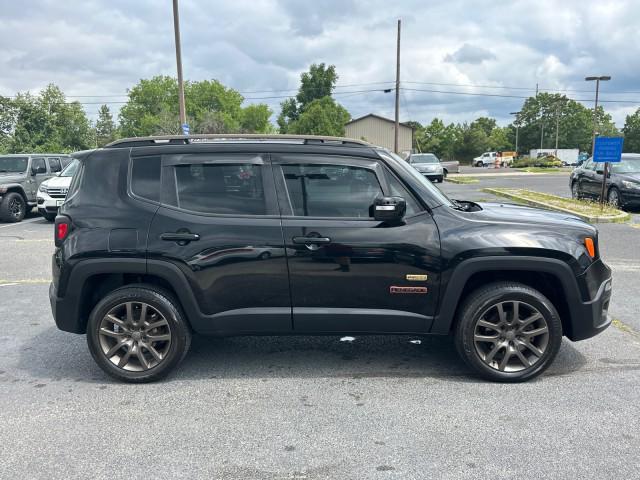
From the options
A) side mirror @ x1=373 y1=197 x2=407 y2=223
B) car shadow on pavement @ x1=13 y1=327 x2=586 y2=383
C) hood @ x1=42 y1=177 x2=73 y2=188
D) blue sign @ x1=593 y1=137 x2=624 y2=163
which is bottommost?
car shadow on pavement @ x1=13 y1=327 x2=586 y2=383

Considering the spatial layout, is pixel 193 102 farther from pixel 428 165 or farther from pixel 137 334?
pixel 137 334

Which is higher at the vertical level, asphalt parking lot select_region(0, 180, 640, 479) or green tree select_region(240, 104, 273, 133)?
green tree select_region(240, 104, 273, 133)

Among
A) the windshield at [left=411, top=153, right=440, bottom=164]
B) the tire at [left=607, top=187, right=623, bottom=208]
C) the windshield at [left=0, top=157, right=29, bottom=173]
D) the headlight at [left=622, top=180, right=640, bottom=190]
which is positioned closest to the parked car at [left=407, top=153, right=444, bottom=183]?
the windshield at [left=411, top=153, right=440, bottom=164]

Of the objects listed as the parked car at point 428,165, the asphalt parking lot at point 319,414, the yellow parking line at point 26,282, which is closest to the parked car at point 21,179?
the yellow parking line at point 26,282

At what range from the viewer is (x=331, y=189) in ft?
12.4

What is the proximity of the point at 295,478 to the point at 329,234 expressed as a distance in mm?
1635

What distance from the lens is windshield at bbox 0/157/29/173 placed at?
14367 mm

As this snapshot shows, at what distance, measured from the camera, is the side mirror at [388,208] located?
3557 millimetres

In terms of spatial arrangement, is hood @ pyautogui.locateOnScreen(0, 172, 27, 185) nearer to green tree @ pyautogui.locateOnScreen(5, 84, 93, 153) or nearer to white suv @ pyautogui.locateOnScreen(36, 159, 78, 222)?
white suv @ pyautogui.locateOnScreen(36, 159, 78, 222)

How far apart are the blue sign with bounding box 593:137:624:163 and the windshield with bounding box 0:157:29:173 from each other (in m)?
15.1

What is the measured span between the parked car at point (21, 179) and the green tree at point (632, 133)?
351ft

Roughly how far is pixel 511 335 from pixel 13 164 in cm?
1497

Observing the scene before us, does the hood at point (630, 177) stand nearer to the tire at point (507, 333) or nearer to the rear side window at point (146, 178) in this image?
the tire at point (507, 333)

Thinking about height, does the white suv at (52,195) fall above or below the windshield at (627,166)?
below
